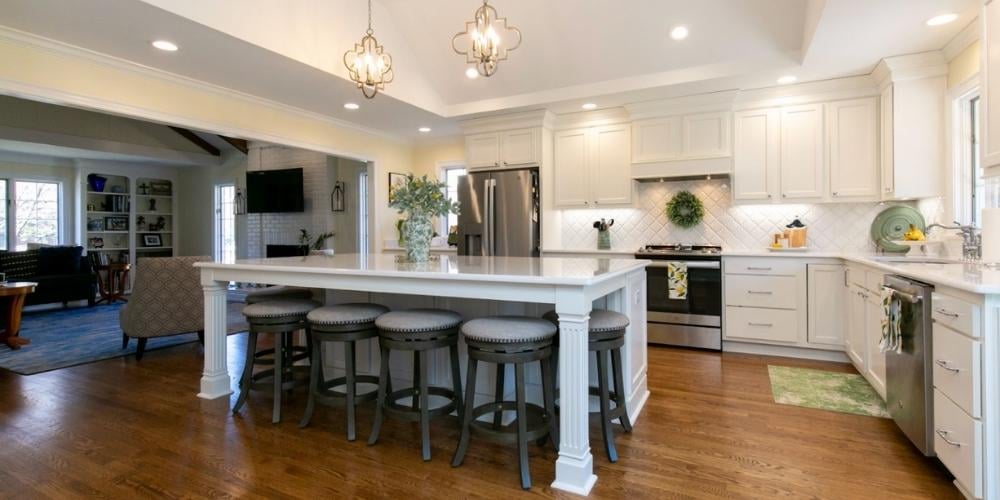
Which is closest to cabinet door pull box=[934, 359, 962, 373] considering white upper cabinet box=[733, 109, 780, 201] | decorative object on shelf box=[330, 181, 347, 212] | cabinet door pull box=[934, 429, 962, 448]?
cabinet door pull box=[934, 429, 962, 448]

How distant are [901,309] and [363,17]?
14.2 feet

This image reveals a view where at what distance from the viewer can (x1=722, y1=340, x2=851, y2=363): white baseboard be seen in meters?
4.07

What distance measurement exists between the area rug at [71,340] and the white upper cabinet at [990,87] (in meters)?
6.26

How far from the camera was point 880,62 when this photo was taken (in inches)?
147

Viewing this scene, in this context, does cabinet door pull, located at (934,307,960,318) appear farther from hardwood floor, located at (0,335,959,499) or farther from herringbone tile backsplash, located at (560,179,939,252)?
herringbone tile backsplash, located at (560,179,939,252)

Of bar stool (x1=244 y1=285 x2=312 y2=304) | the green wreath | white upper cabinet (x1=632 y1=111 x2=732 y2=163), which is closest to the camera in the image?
bar stool (x1=244 y1=285 x2=312 y2=304)

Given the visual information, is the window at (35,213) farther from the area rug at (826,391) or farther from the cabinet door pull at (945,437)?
the cabinet door pull at (945,437)

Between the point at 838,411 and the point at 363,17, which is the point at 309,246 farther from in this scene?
the point at 838,411

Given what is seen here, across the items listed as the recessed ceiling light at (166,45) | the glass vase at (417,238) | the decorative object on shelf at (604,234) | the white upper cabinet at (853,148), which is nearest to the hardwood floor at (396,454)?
the glass vase at (417,238)

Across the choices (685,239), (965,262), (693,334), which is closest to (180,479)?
(693,334)

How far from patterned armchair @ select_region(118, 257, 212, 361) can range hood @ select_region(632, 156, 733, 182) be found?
169 inches

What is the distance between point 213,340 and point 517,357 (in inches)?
89.2

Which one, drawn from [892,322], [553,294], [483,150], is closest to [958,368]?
[892,322]

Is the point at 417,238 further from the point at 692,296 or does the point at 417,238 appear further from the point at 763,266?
the point at 763,266
